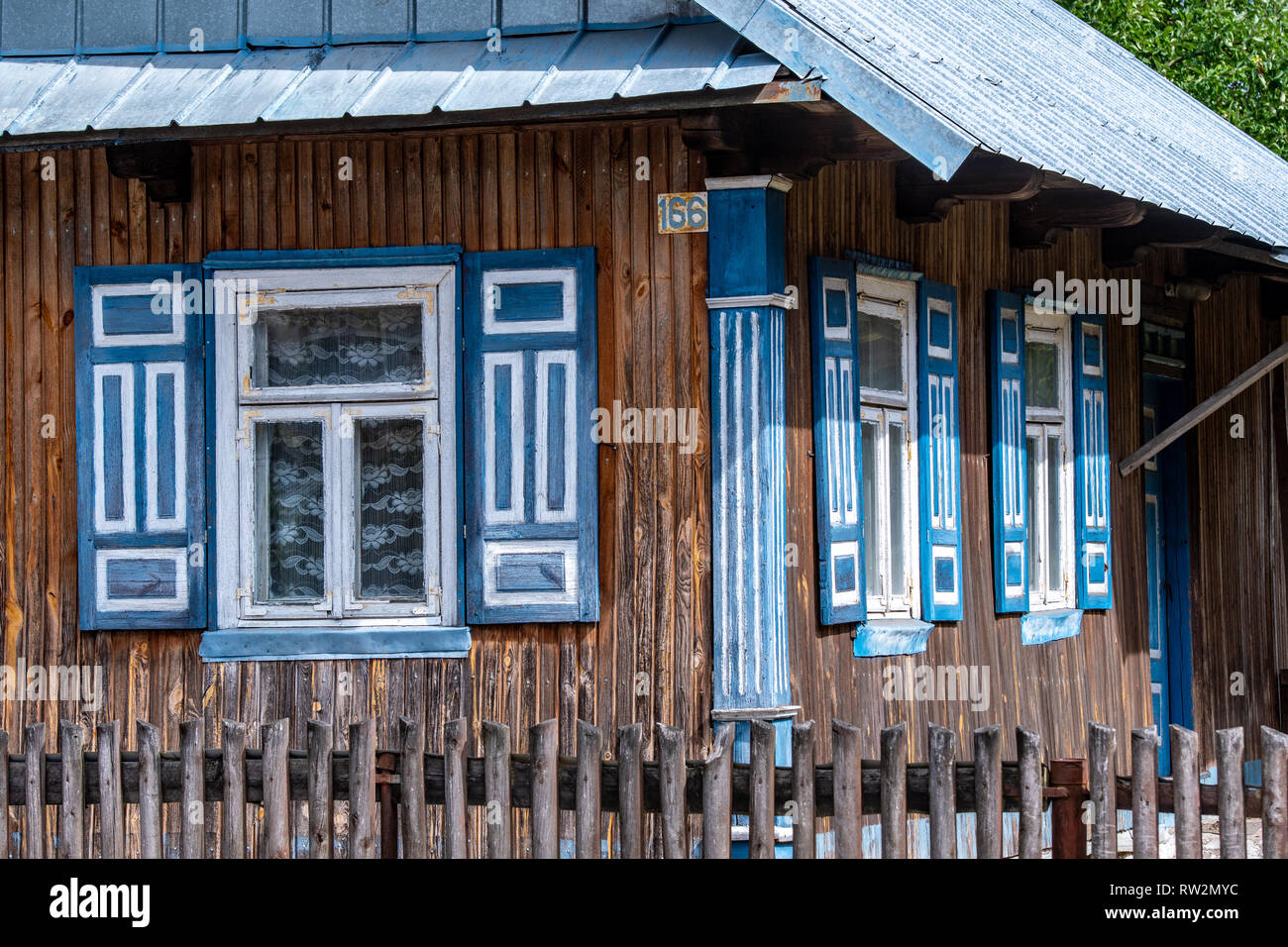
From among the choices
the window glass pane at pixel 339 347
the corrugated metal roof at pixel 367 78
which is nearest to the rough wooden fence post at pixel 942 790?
the corrugated metal roof at pixel 367 78

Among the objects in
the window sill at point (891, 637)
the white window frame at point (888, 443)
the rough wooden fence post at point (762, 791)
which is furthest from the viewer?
the white window frame at point (888, 443)

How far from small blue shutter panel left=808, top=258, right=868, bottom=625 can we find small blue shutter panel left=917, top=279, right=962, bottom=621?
66 cm

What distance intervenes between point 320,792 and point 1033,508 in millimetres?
5572

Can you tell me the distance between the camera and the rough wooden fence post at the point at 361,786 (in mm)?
6309

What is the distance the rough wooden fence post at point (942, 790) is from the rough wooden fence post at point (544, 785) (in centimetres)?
129

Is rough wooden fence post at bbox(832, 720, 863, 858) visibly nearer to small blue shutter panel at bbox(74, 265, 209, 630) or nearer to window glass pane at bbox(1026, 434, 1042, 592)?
small blue shutter panel at bbox(74, 265, 209, 630)

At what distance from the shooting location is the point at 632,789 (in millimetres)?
6164

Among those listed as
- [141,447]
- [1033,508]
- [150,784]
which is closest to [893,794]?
[150,784]

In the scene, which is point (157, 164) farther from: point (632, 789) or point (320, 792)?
point (632, 789)

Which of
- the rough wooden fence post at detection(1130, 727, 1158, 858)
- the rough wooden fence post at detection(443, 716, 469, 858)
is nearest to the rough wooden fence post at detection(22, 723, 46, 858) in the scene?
the rough wooden fence post at detection(443, 716, 469, 858)

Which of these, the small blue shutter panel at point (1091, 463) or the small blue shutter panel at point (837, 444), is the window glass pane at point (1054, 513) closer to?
the small blue shutter panel at point (1091, 463)

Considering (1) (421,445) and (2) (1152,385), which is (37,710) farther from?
(2) (1152,385)

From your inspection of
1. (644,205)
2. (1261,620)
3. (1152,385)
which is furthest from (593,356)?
(1261,620)

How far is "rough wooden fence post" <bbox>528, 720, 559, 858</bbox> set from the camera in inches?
245
